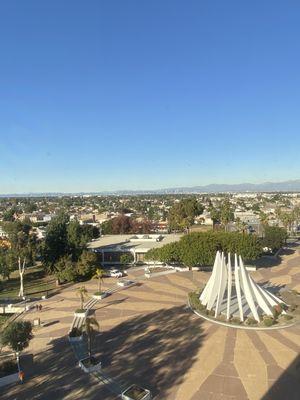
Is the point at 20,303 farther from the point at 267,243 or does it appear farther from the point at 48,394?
the point at 267,243

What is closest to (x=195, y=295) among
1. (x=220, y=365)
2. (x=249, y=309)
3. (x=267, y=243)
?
(x=249, y=309)

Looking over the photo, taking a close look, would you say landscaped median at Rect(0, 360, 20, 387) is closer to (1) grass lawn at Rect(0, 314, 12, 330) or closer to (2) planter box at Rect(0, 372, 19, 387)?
(2) planter box at Rect(0, 372, 19, 387)

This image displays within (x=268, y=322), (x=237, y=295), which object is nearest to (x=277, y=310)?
(x=268, y=322)

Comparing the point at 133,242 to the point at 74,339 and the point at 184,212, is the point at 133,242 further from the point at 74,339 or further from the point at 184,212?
the point at 74,339

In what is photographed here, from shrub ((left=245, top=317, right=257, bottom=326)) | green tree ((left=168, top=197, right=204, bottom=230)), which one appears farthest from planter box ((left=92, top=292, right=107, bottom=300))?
green tree ((left=168, top=197, right=204, bottom=230))

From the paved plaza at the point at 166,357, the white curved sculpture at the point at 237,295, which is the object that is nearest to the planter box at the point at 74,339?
the paved plaza at the point at 166,357

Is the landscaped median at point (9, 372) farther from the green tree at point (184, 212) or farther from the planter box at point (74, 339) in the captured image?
the green tree at point (184, 212)
